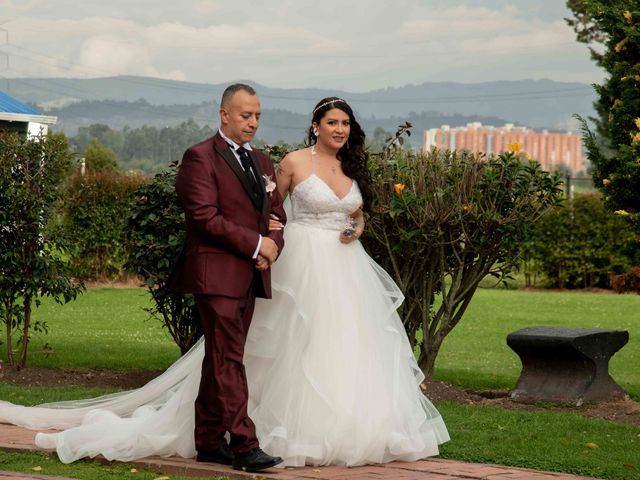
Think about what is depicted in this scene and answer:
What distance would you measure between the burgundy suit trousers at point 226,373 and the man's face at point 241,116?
0.97m

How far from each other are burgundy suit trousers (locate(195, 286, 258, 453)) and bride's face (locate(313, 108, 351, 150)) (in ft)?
4.43

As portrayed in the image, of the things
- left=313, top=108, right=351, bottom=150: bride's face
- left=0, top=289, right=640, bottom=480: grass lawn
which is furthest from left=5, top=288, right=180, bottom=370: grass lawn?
left=313, top=108, right=351, bottom=150: bride's face

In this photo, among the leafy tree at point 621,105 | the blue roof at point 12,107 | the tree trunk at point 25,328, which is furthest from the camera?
the blue roof at point 12,107

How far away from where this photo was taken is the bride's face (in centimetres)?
739

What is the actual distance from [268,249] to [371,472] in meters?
1.42

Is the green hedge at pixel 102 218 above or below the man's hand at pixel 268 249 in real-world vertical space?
below

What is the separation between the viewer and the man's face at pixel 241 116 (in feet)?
21.7

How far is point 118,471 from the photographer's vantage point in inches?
256

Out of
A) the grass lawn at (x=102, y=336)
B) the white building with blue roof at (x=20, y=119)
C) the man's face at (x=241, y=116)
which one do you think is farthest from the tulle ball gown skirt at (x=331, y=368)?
the white building with blue roof at (x=20, y=119)

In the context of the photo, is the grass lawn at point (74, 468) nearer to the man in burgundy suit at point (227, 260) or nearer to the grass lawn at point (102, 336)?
the man in burgundy suit at point (227, 260)

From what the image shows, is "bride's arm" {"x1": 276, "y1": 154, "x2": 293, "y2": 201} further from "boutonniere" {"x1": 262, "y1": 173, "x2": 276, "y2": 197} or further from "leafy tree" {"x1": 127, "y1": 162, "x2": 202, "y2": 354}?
"leafy tree" {"x1": 127, "y1": 162, "x2": 202, "y2": 354}

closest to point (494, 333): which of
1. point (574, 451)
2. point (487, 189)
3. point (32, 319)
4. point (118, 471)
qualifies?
point (32, 319)

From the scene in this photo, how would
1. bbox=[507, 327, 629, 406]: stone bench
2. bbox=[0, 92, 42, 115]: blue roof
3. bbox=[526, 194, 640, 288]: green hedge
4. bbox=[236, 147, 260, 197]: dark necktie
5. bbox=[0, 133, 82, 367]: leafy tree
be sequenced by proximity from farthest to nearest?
bbox=[0, 92, 42, 115]: blue roof
bbox=[526, 194, 640, 288]: green hedge
bbox=[0, 133, 82, 367]: leafy tree
bbox=[507, 327, 629, 406]: stone bench
bbox=[236, 147, 260, 197]: dark necktie

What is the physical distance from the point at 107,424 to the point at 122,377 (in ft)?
12.8
